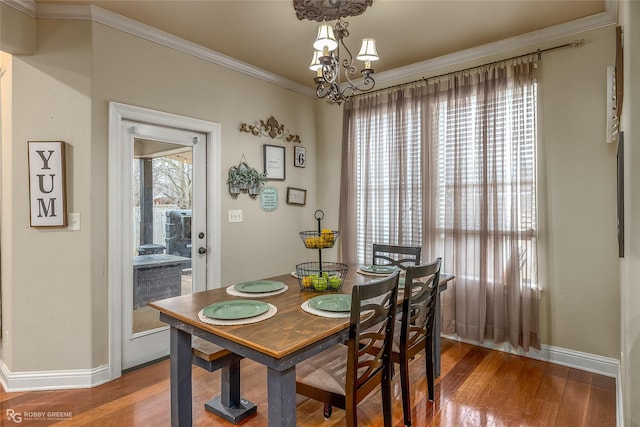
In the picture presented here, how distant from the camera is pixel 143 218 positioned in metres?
2.92

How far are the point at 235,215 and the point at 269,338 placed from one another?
221 centimetres

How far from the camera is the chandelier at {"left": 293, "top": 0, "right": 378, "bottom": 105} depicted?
2.09 metres

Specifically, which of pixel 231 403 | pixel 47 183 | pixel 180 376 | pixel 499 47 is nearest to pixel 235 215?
pixel 47 183

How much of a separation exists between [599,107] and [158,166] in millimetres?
3475

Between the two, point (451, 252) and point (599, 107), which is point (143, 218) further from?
point (599, 107)

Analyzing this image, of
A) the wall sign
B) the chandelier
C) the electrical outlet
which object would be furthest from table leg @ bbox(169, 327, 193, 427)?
the wall sign

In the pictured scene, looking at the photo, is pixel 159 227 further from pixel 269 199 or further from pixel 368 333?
pixel 368 333

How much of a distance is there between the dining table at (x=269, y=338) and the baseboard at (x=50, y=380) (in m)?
1.11

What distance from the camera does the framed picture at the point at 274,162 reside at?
377cm

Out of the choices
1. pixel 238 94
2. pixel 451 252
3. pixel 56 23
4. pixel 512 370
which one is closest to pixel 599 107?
pixel 451 252

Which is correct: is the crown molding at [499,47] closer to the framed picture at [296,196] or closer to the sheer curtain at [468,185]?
the sheer curtain at [468,185]

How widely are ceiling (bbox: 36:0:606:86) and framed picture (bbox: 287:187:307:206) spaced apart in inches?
56.0
